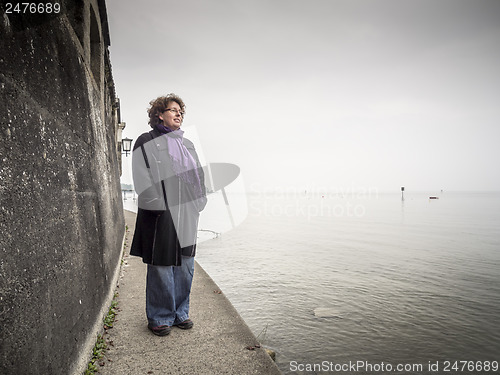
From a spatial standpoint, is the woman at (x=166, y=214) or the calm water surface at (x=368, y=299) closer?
the woman at (x=166, y=214)

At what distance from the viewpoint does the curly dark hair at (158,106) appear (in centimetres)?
322

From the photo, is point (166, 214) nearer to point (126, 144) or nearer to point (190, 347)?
point (190, 347)

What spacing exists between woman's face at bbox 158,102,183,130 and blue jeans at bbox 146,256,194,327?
1414 millimetres

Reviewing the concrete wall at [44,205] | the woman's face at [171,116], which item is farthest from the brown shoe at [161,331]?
the woman's face at [171,116]

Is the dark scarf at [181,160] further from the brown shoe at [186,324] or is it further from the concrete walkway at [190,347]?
the concrete walkway at [190,347]

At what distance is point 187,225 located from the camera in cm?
307

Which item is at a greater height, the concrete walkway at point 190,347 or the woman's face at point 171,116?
the woman's face at point 171,116

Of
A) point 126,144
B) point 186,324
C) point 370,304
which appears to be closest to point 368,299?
point 370,304

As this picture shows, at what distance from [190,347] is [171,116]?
91.0 inches

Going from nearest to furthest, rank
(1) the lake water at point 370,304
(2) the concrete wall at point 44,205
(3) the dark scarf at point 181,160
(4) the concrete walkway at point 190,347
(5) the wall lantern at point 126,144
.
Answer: (2) the concrete wall at point 44,205 < (4) the concrete walkway at point 190,347 < (3) the dark scarf at point 181,160 < (1) the lake water at point 370,304 < (5) the wall lantern at point 126,144

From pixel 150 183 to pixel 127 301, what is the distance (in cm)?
205

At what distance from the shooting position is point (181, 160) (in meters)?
3.12

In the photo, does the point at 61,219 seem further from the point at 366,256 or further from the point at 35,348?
the point at 366,256

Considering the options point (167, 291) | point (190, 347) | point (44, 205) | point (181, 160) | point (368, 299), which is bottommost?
point (368, 299)
